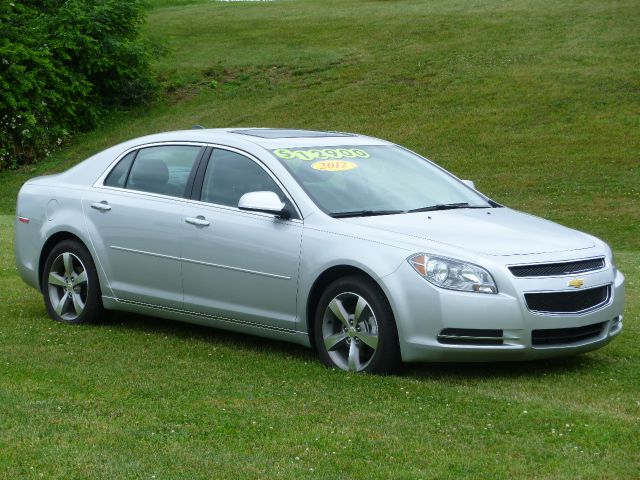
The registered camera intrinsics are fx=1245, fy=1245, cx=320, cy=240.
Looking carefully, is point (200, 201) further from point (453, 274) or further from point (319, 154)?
point (453, 274)

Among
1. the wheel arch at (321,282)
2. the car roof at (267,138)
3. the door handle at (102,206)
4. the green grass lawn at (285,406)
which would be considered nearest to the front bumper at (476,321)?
the green grass lawn at (285,406)

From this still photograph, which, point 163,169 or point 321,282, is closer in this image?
point 321,282

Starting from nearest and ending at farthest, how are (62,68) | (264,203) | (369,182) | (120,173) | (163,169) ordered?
1. (264,203)
2. (369,182)
3. (163,169)
4. (120,173)
5. (62,68)

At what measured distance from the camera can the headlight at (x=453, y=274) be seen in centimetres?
705

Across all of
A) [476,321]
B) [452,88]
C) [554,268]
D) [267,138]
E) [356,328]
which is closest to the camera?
[476,321]

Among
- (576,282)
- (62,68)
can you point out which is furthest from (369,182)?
(62,68)

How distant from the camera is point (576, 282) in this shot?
23.7 ft

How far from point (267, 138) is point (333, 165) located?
619 mm

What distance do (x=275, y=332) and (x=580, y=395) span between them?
2089 mm

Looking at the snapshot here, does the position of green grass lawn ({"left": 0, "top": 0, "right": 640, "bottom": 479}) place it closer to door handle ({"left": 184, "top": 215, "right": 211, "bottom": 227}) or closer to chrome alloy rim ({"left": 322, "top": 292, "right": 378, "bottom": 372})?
chrome alloy rim ({"left": 322, "top": 292, "right": 378, "bottom": 372})

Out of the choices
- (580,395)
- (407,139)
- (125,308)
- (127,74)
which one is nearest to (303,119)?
(407,139)

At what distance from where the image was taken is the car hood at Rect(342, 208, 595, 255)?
7.26m

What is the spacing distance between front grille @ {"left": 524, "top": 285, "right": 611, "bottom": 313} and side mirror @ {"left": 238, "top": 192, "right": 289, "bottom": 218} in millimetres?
1674

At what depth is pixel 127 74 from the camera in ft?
126
